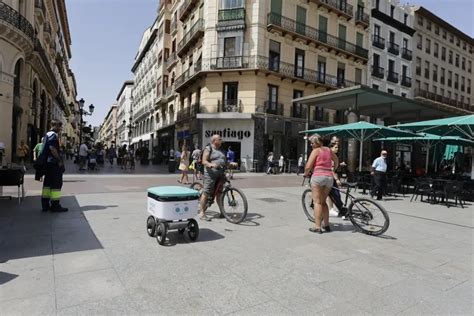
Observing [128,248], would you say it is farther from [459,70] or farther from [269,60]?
[459,70]

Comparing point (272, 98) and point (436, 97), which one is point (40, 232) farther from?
point (436, 97)

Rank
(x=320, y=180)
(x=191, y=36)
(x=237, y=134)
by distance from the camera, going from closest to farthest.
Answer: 1. (x=320, y=180)
2. (x=237, y=134)
3. (x=191, y=36)

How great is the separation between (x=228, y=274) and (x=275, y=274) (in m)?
0.56

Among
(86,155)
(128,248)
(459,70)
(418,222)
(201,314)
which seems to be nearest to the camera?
(201,314)

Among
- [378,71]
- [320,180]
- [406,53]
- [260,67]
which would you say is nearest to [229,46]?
[260,67]

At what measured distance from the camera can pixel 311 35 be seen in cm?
2919

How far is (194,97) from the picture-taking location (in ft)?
98.3

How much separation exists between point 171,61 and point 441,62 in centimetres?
3613

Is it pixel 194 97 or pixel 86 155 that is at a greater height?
pixel 194 97

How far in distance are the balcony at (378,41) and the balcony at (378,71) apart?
7.56 ft

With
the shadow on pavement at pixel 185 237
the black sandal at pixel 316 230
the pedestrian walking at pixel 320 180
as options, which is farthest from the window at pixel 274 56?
the shadow on pavement at pixel 185 237

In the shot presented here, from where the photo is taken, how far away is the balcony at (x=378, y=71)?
35094mm

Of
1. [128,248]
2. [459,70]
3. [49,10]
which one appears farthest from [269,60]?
[459,70]

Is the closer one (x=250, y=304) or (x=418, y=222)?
(x=250, y=304)
